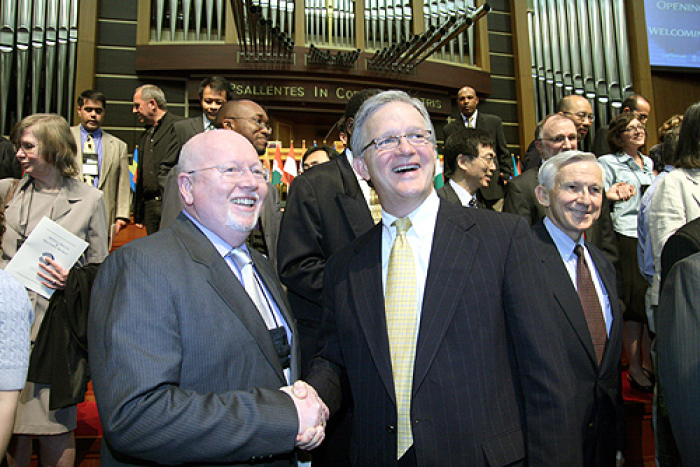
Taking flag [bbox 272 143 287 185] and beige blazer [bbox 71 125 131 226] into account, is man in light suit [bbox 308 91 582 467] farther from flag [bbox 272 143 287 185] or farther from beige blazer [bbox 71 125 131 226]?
flag [bbox 272 143 287 185]

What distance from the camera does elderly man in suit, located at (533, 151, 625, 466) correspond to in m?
1.79

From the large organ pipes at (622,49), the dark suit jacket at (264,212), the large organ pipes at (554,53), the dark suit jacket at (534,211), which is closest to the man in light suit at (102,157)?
the dark suit jacket at (264,212)

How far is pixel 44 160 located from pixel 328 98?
458 centimetres

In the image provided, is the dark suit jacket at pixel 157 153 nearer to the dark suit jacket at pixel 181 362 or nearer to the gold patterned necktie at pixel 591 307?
the dark suit jacket at pixel 181 362

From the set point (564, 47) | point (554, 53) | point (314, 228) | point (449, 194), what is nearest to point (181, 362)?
point (314, 228)

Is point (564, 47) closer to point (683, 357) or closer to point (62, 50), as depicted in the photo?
point (62, 50)

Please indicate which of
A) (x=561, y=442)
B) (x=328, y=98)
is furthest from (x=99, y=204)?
(x=328, y=98)

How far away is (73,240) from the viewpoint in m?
2.39

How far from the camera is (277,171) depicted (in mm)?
5348

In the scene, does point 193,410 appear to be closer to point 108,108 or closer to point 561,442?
point 561,442

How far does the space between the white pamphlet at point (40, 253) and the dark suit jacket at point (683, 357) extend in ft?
7.32

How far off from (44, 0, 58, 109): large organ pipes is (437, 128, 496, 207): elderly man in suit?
5.31 metres

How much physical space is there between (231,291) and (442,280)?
53 centimetres

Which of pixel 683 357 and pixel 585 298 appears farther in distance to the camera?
pixel 585 298
